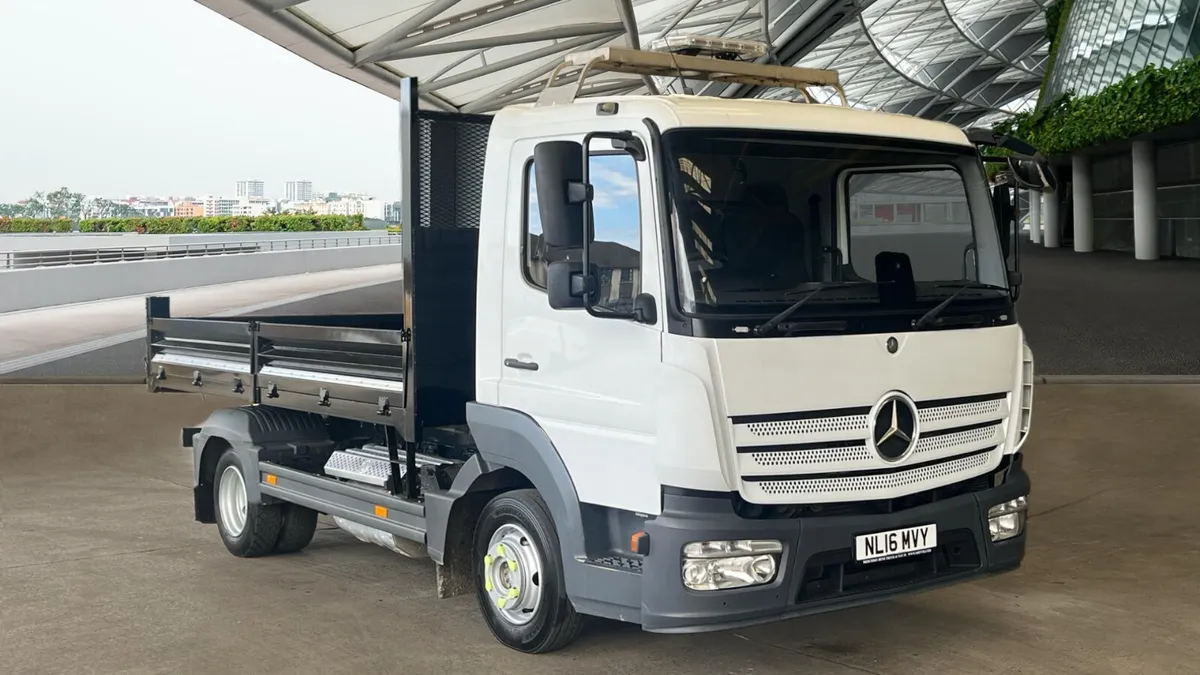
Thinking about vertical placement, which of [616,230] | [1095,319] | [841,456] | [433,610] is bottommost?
[433,610]

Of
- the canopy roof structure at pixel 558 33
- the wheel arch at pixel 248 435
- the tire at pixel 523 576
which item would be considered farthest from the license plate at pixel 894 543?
the canopy roof structure at pixel 558 33

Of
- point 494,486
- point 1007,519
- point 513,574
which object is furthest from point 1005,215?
point 513,574

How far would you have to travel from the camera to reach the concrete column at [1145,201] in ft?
110

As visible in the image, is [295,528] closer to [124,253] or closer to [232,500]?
[232,500]

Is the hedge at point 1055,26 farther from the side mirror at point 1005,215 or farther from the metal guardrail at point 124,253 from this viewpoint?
the side mirror at point 1005,215

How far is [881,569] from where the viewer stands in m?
5.14

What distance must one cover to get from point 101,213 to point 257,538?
78.9m

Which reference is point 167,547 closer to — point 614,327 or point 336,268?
point 614,327

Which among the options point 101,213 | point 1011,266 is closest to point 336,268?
point 101,213

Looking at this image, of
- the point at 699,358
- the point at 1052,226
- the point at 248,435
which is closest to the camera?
the point at 699,358

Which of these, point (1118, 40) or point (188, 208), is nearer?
point (1118, 40)

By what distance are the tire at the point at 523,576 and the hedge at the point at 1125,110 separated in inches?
918

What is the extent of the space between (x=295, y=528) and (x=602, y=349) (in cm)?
341

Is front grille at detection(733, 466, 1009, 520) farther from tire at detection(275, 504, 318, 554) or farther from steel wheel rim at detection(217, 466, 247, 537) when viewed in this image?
steel wheel rim at detection(217, 466, 247, 537)
